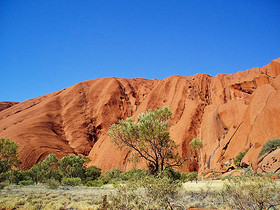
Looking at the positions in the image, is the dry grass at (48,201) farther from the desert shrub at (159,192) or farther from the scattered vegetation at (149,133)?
the scattered vegetation at (149,133)

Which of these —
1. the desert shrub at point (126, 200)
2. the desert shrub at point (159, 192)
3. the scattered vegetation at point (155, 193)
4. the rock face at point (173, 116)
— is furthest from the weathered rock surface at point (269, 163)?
the desert shrub at point (126, 200)

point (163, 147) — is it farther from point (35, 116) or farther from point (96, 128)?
point (35, 116)

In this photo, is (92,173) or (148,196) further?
(92,173)

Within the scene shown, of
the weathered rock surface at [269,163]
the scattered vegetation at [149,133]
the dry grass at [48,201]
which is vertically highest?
the scattered vegetation at [149,133]

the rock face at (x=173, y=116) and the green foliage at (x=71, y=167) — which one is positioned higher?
the rock face at (x=173, y=116)

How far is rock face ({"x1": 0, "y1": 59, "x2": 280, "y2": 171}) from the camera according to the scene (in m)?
35.1

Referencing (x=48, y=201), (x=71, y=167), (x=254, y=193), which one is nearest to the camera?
(x=254, y=193)

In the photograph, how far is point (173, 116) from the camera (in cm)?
5294

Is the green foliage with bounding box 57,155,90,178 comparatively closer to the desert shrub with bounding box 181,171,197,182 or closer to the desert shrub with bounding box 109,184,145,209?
the desert shrub with bounding box 181,171,197,182

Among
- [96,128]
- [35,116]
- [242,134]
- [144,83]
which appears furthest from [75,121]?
[242,134]

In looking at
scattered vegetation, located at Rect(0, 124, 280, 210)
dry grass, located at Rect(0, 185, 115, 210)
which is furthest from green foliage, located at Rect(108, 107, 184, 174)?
dry grass, located at Rect(0, 185, 115, 210)

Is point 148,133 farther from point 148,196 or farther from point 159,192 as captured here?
point 159,192

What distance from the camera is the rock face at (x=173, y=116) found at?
115ft

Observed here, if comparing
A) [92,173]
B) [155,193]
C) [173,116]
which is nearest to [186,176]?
[155,193]
